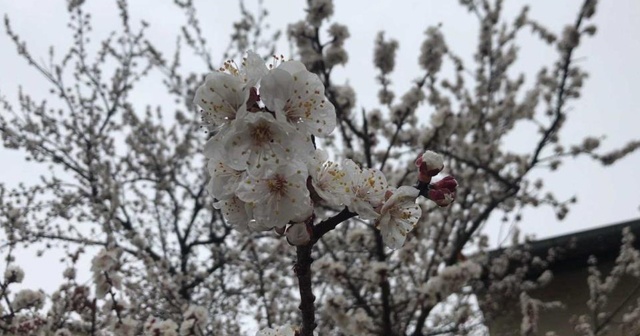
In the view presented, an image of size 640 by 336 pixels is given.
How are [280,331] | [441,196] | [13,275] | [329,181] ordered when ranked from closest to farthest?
1. [441,196]
2. [329,181]
3. [280,331]
4. [13,275]

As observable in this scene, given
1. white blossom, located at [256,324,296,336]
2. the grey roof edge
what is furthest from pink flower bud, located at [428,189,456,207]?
the grey roof edge

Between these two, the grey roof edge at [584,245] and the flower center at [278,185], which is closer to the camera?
the flower center at [278,185]

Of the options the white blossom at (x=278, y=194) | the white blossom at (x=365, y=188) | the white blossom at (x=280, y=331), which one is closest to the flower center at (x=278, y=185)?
the white blossom at (x=278, y=194)

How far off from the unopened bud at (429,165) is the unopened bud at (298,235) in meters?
0.33

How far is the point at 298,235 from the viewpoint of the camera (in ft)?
3.76

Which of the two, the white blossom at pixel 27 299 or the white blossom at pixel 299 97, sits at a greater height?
the white blossom at pixel 27 299

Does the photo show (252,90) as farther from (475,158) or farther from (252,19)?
(252,19)

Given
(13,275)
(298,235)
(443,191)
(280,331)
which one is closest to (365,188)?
(443,191)

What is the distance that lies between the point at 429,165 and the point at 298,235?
1.22ft

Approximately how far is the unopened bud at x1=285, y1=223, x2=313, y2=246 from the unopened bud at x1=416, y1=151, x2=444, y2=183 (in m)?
0.33

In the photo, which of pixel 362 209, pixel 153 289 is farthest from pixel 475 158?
pixel 362 209

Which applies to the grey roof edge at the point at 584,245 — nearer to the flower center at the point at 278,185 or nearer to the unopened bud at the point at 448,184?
the unopened bud at the point at 448,184

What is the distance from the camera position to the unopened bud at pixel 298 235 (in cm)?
114

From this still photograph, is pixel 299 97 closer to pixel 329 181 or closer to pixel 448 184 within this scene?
pixel 329 181
